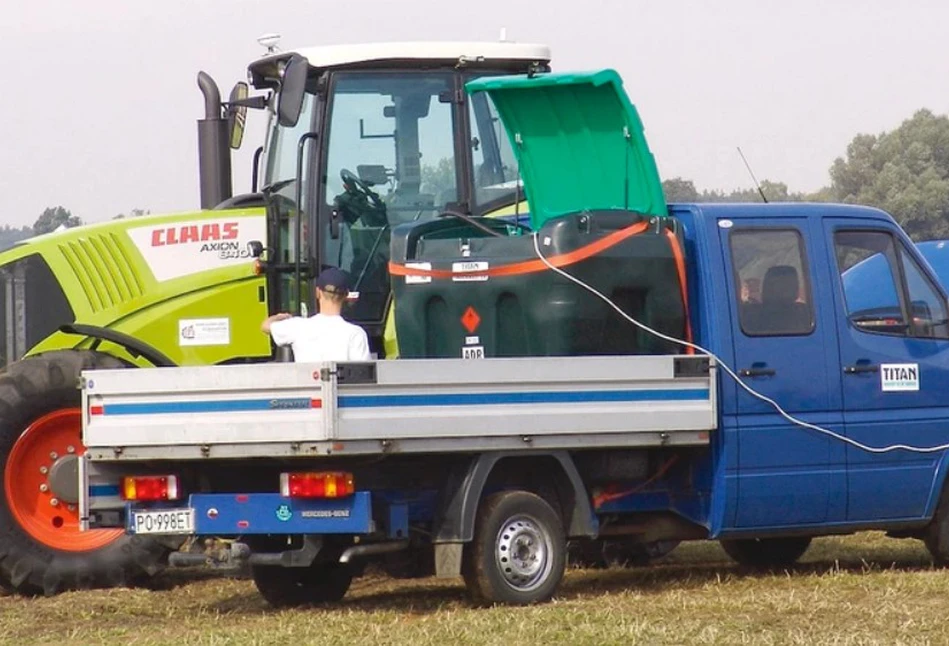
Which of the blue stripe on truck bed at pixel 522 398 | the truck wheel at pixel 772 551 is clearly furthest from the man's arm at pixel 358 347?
the truck wheel at pixel 772 551

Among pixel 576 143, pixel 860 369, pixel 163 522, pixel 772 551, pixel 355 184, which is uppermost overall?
pixel 576 143

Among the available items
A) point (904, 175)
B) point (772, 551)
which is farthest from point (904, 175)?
point (772, 551)

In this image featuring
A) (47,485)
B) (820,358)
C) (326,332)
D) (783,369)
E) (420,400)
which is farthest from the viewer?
(47,485)

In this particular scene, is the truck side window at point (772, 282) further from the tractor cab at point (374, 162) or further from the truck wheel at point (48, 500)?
the truck wheel at point (48, 500)

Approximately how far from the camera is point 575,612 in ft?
32.2

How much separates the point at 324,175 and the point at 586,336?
240cm

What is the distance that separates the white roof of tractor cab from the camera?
12.6 m

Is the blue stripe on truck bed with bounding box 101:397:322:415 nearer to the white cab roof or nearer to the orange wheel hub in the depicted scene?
the orange wheel hub

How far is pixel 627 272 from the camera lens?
36.1 ft

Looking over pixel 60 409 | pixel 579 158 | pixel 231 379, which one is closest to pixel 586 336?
pixel 579 158

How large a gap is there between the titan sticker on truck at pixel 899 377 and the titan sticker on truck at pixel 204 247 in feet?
13.4

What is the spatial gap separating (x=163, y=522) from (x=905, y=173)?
1976 inches

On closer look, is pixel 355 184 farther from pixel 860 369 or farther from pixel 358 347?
pixel 860 369

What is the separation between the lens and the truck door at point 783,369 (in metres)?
11.2
